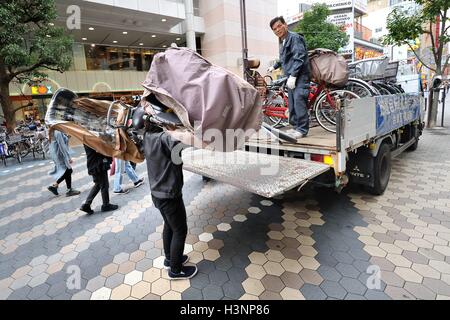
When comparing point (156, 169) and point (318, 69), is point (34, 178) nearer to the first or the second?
point (156, 169)

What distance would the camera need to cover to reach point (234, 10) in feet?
66.7

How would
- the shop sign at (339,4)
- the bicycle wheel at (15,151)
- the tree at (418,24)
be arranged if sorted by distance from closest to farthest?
the tree at (418,24) → the bicycle wheel at (15,151) → the shop sign at (339,4)

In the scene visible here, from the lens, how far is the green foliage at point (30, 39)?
8.06 metres

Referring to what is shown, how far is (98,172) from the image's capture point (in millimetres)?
4258

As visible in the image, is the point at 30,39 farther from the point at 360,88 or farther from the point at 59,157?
the point at 360,88

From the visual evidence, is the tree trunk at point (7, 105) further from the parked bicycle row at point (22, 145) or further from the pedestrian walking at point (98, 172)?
the pedestrian walking at point (98, 172)

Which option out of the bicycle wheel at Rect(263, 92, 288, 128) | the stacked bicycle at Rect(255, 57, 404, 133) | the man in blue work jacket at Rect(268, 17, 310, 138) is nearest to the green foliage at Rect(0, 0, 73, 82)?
the stacked bicycle at Rect(255, 57, 404, 133)

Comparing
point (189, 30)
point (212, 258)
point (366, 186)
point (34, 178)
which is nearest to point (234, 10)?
point (189, 30)

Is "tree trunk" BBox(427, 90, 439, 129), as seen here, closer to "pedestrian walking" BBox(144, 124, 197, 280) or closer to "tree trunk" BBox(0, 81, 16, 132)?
"pedestrian walking" BBox(144, 124, 197, 280)

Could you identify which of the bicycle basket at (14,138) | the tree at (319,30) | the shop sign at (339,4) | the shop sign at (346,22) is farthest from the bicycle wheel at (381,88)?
the shop sign at (339,4)

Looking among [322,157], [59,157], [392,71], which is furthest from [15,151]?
[392,71]

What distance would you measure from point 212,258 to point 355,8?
127ft

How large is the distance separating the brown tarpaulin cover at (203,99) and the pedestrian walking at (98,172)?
2.43m

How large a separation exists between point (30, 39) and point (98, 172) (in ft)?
26.1
